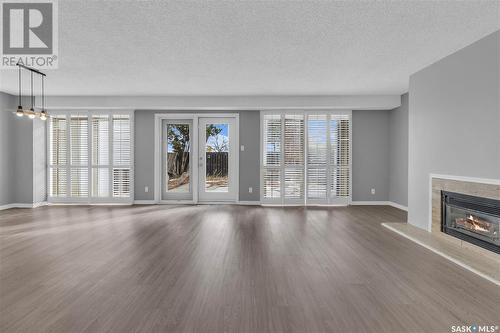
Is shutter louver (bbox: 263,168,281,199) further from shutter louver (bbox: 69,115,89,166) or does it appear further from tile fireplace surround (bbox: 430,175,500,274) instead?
shutter louver (bbox: 69,115,89,166)

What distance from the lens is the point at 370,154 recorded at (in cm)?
653

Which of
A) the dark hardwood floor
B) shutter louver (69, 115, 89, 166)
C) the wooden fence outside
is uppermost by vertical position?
shutter louver (69, 115, 89, 166)

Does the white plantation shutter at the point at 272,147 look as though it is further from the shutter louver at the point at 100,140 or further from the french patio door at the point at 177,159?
the shutter louver at the point at 100,140

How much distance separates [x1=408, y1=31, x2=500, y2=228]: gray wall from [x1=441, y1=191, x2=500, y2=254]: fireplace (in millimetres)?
317

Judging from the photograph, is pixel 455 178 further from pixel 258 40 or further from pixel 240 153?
pixel 240 153

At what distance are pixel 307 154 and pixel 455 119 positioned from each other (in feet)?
10.7

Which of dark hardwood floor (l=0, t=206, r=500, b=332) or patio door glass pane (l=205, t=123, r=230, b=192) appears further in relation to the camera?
patio door glass pane (l=205, t=123, r=230, b=192)

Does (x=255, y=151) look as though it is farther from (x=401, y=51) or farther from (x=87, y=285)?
(x=87, y=285)

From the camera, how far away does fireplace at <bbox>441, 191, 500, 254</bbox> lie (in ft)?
9.67

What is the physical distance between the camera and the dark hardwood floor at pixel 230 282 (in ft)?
6.11

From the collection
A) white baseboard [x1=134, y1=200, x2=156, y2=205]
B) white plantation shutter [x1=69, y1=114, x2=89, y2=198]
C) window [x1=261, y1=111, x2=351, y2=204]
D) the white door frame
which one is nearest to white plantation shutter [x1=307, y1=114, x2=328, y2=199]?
window [x1=261, y1=111, x2=351, y2=204]

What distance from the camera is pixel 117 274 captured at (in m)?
2.60

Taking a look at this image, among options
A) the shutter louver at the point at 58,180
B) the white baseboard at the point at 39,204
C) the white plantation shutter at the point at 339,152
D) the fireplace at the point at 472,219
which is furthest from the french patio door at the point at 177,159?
the fireplace at the point at 472,219

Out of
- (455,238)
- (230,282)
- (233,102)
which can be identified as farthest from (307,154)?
(230,282)
